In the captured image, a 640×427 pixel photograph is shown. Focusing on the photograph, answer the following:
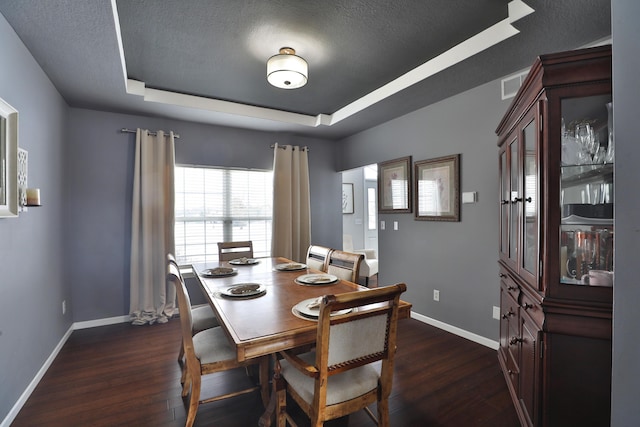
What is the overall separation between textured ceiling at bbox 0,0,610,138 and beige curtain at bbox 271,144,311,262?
1.13 meters

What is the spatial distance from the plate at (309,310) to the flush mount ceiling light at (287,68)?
68.6 inches

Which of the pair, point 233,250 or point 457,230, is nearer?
point 457,230

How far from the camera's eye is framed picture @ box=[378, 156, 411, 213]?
143 inches

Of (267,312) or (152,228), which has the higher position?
(152,228)

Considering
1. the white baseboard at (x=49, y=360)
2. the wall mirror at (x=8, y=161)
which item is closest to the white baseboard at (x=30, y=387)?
the white baseboard at (x=49, y=360)

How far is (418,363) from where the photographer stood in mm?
2492

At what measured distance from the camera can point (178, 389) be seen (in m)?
2.15

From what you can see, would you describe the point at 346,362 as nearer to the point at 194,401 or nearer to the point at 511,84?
the point at 194,401

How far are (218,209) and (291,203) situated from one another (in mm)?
1008

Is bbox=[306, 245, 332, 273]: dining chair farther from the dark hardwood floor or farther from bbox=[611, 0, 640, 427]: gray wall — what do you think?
bbox=[611, 0, 640, 427]: gray wall

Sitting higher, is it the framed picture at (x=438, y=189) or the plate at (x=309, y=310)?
the framed picture at (x=438, y=189)

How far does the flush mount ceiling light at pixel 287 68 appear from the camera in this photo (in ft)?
7.71

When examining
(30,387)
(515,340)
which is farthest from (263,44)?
(30,387)

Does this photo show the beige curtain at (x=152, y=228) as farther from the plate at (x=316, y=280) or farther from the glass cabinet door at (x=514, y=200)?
the glass cabinet door at (x=514, y=200)
